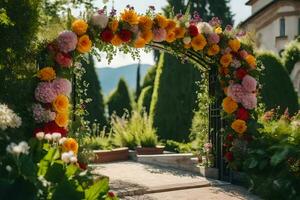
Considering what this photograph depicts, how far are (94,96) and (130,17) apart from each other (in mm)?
14141

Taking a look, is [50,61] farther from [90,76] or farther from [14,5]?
[90,76]

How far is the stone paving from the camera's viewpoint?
774 cm

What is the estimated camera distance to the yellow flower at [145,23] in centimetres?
820

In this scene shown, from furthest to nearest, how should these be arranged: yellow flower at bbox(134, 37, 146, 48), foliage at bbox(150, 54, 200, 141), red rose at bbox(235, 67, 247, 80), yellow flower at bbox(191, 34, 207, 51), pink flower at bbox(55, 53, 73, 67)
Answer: foliage at bbox(150, 54, 200, 141), red rose at bbox(235, 67, 247, 80), yellow flower at bbox(191, 34, 207, 51), yellow flower at bbox(134, 37, 146, 48), pink flower at bbox(55, 53, 73, 67)

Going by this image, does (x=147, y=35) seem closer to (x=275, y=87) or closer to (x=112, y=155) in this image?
(x=112, y=155)

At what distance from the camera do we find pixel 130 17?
8.01m

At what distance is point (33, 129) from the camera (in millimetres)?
6957

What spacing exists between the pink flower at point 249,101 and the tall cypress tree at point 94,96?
13045 mm

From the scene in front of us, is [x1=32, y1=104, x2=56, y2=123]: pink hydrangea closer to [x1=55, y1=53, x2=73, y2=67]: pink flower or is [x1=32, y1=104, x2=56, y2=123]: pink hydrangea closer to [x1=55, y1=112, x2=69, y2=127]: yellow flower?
[x1=55, y1=112, x2=69, y2=127]: yellow flower

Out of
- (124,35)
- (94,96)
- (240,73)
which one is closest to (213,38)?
(240,73)

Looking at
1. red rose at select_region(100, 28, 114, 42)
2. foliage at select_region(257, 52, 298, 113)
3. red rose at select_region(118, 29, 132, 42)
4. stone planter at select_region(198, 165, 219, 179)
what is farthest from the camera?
foliage at select_region(257, 52, 298, 113)

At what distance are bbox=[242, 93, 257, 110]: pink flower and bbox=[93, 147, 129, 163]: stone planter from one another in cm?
514

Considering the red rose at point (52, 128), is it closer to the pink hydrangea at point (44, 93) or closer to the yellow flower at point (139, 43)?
the pink hydrangea at point (44, 93)

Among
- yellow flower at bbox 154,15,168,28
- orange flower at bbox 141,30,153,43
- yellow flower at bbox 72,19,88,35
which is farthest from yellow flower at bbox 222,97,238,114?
yellow flower at bbox 72,19,88,35
